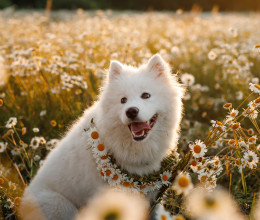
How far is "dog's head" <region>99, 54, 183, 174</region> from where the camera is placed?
268cm

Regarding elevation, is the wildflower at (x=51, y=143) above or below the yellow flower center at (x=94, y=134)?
below

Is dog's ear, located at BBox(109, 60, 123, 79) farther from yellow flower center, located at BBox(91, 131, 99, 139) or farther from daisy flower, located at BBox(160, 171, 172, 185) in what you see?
daisy flower, located at BBox(160, 171, 172, 185)

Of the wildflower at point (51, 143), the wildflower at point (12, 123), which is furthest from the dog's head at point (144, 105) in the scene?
the wildflower at point (51, 143)

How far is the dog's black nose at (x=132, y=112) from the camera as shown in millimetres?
2447

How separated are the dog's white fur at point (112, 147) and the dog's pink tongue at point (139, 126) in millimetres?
93

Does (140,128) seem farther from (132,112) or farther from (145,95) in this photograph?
(145,95)

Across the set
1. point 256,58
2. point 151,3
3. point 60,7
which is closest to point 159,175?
point 256,58

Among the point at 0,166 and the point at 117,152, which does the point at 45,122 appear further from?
the point at 117,152

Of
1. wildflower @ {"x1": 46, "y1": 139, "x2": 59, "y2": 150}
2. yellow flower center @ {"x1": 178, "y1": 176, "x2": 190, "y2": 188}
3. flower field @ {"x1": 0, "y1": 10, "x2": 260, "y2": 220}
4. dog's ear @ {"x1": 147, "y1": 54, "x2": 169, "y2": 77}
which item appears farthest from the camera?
wildflower @ {"x1": 46, "y1": 139, "x2": 59, "y2": 150}

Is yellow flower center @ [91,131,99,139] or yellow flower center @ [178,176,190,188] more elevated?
yellow flower center @ [178,176,190,188]

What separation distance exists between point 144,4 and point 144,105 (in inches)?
1269

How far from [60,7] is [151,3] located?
10114 mm

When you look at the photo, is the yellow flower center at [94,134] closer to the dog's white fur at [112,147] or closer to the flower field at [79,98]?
the dog's white fur at [112,147]

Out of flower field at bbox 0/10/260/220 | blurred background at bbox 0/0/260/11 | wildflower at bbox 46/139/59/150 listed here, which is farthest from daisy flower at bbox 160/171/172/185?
blurred background at bbox 0/0/260/11
